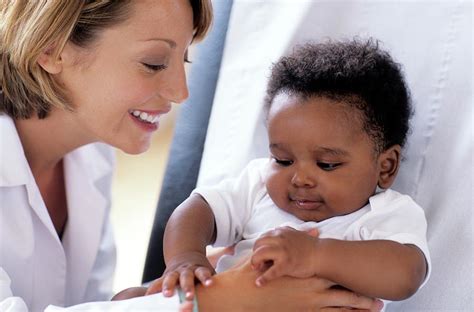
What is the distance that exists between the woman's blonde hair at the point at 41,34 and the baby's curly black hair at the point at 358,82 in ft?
0.73

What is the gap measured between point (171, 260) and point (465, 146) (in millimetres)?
493

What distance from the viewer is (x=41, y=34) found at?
1.23 metres

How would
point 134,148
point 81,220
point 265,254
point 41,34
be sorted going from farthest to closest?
point 81,220 < point 134,148 < point 41,34 < point 265,254

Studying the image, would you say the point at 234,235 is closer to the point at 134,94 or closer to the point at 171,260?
the point at 171,260

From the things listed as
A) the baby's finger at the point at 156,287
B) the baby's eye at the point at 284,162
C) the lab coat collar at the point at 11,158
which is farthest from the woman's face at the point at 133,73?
the baby's finger at the point at 156,287

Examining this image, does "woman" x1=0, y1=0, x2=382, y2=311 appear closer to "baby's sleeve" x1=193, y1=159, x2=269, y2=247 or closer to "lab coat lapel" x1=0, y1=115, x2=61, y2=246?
"lab coat lapel" x1=0, y1=115, x2=61, y2=246

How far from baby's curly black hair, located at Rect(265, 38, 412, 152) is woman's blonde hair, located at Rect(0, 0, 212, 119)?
0.22 meters

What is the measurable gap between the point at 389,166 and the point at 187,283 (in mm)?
374

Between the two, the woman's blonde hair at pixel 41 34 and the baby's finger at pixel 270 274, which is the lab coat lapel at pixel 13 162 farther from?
the baby's finger at pixel 270 274

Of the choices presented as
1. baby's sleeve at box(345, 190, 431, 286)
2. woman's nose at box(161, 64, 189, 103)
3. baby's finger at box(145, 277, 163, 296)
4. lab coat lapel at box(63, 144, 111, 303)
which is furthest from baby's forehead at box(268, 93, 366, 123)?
lab coat lapel at box(63, 144, 111, 303)

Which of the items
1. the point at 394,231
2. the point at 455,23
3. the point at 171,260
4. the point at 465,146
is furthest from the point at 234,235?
the point at 455,23

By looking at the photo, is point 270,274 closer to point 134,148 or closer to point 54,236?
point 134,148

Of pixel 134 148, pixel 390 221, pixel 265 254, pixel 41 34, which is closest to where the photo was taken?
pixel 265 254

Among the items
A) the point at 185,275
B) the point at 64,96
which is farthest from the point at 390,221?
the point at 64,96
